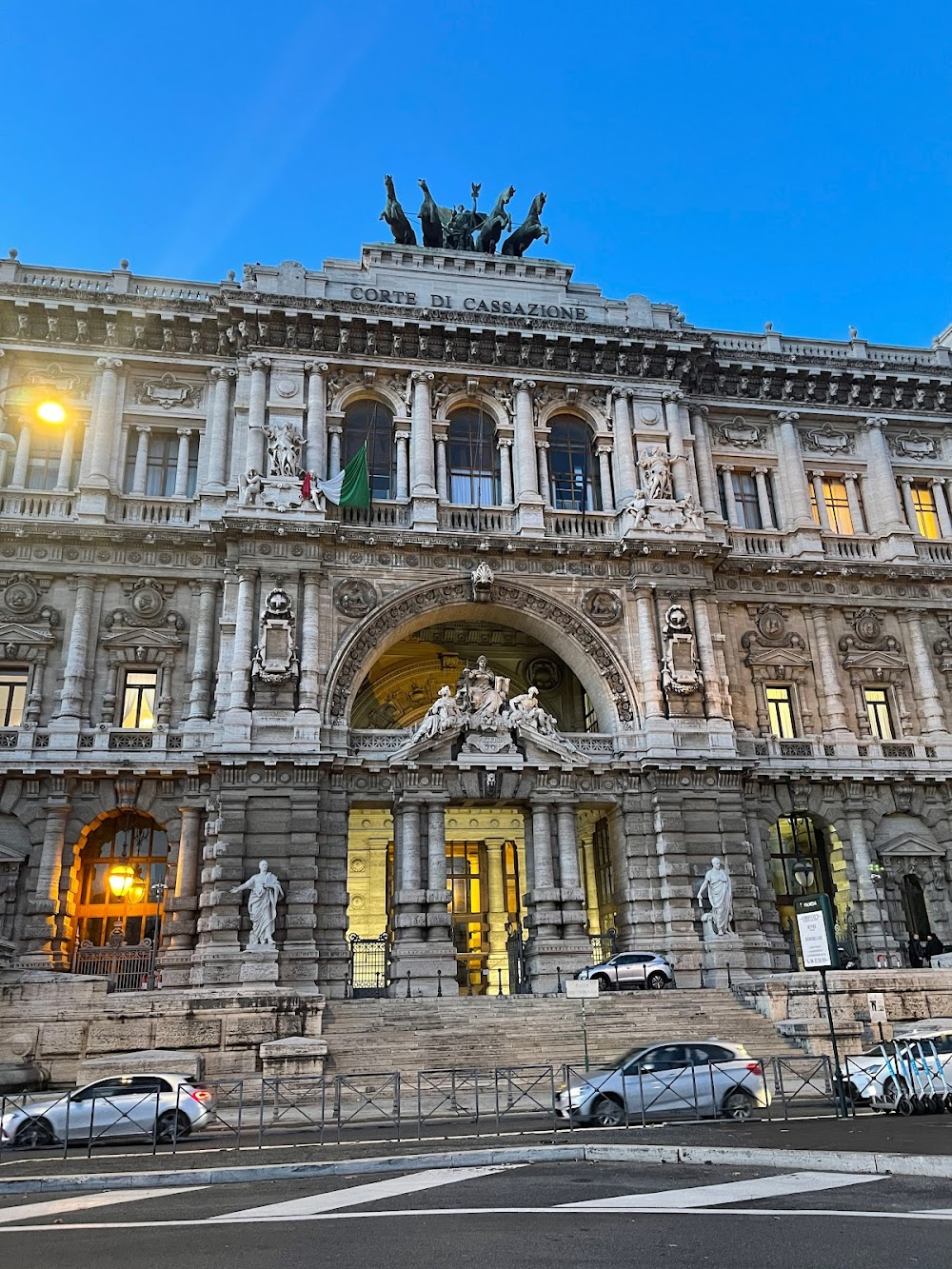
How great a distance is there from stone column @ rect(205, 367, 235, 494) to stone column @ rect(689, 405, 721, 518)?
1671cm

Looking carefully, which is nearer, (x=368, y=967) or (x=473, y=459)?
(x=368, y=967)

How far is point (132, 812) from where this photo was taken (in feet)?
97.1

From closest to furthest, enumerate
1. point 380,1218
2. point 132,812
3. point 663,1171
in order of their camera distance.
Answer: point 380,1218
point 663,1171
point 132,812

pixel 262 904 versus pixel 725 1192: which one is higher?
pixel 262 904

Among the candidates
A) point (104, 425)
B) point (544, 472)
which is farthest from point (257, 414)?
point (544, 472)

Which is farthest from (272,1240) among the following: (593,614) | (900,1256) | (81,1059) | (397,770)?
(593,614)

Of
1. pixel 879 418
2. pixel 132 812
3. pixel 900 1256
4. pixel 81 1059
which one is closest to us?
pixel 900 1256

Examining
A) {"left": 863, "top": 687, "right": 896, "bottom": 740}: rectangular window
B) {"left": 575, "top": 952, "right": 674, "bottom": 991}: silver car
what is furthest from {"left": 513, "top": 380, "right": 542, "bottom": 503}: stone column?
{"left": 575, "top": 952, "right": 674, "bottom": 991}: silver car

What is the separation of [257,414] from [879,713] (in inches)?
933

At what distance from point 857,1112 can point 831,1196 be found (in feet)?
27.2

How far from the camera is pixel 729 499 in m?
37.3

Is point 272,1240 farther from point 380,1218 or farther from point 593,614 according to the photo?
point 593,614

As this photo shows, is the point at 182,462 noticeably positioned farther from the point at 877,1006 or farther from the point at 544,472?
the point at 877,1006

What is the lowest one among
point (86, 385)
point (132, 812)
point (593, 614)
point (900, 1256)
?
point (900, 1256)
